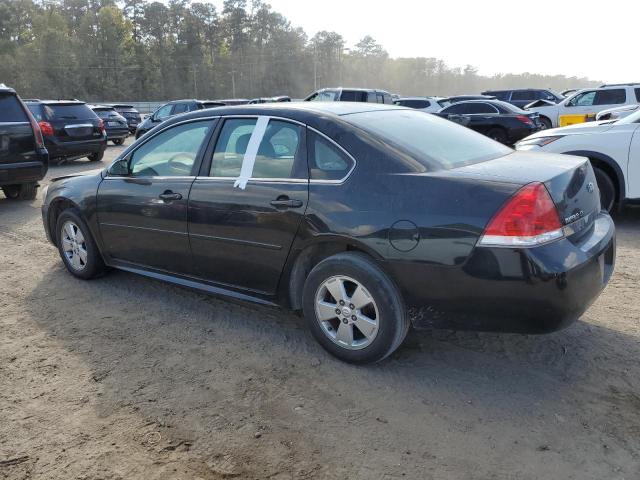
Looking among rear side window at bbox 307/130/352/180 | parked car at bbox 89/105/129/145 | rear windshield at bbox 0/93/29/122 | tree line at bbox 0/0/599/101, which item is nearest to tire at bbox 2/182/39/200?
rear windshield at bbox 0/93/29/122

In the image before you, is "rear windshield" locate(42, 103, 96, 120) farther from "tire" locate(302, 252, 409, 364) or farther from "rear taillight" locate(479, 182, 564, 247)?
"rear taillight" locate(479, 182, 564, 247)

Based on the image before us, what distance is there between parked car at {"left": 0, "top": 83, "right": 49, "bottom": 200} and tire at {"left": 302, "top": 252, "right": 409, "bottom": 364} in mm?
7063

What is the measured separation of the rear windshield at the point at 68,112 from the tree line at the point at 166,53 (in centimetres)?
6788

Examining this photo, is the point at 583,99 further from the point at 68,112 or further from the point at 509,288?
the point at 509,288

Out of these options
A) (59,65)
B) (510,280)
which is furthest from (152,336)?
(59,65)

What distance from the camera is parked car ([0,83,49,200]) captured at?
8.52 m

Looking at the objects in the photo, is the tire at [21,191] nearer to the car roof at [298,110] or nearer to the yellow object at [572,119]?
the car roof at [298,110]

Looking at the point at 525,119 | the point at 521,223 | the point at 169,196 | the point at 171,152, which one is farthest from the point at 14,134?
the point at 525,119

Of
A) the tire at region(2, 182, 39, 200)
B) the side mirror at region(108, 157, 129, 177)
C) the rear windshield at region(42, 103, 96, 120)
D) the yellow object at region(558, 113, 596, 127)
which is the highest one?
the rear windshield at region(42, 103, 96, 120)

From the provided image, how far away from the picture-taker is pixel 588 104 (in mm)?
17766

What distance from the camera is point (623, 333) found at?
3.79 m

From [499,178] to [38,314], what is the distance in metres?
3.63

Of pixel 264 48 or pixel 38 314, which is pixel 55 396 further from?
pixel 264 48

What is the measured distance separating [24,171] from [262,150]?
6.58m
